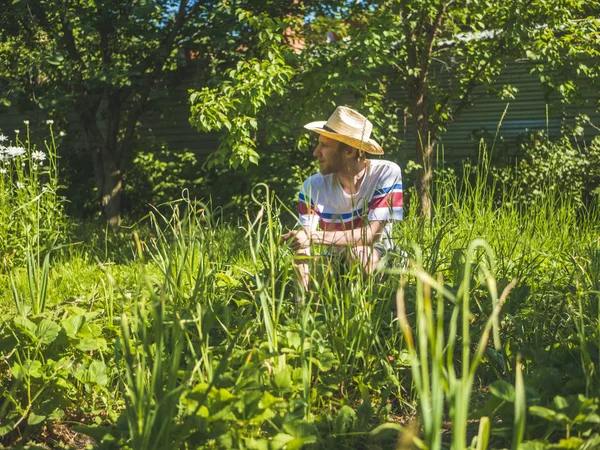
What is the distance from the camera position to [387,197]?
359cm

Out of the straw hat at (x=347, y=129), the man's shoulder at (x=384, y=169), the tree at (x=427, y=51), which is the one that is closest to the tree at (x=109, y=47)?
the tree at (x=427, y=51)

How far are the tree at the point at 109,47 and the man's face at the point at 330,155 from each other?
3916 millimetres

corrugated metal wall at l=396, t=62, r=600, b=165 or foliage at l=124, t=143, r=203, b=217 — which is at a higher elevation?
corrugated metal wall at l=396, t=62, r=600, b=165

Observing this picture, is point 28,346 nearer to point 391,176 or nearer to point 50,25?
point 391,176

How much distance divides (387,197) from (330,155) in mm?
376

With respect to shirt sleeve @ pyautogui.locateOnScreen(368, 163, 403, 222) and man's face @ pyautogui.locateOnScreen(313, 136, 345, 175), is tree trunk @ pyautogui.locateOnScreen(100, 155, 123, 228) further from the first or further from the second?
shirt sleeve @ pyautogui.locateOnScreen(368, 163, 403, 222)

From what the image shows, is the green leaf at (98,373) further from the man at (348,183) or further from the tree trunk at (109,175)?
the tree trunk at (109,175)

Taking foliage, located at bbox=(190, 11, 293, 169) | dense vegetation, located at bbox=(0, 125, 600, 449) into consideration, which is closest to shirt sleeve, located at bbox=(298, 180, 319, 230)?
dense vegetation, located at bbox=(0, 125, 600, 449)

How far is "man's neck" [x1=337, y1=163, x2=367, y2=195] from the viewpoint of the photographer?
12.3 ft

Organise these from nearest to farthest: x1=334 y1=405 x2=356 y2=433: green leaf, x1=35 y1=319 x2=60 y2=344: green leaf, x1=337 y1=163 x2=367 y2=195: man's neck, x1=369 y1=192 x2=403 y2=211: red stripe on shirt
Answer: x1=334 y1=405 x2=356 y2=433: green leaf
x1=35 y1=319 x2=60 y2=344: green leaf
x1=369 y1=192 x2=403 y2=211: red stripe on shirt
x1=337 y1=163 x2=367 y2=195: man's neck

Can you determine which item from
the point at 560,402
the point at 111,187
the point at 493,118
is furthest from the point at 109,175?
the point at 560,402

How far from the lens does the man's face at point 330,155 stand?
3.75m

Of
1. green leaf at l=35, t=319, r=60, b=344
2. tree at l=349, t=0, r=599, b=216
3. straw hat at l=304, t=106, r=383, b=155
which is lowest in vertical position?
green leaf at l=35, t=319, r=60, b=344

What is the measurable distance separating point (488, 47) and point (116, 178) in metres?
4.79
